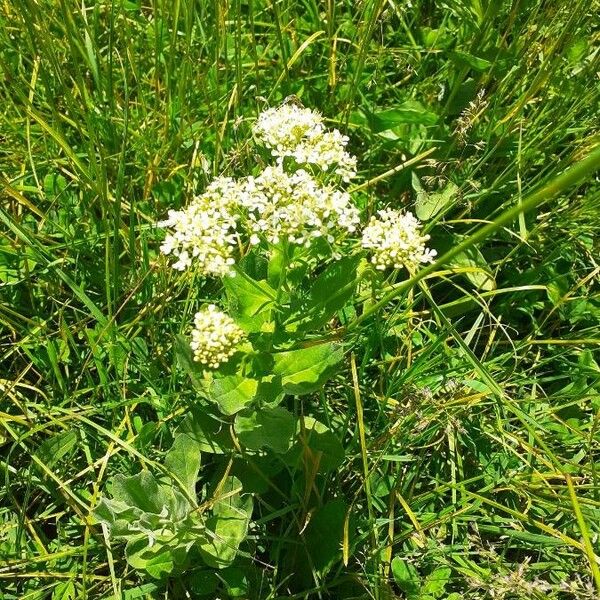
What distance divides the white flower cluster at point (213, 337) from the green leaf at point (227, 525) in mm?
477

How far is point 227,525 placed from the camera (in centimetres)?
228

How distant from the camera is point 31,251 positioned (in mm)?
2701

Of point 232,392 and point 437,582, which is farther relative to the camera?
point 437,582

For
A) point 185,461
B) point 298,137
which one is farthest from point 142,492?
point 298,137

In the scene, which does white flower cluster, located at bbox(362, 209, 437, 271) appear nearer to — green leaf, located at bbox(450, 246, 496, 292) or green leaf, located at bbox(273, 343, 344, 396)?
green leaf, located at bbox(273, 343, 344, 396)

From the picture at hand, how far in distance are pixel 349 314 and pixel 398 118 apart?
0.91 m

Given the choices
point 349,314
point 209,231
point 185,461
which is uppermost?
point 209,231

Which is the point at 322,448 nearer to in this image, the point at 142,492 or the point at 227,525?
the point at 227,525

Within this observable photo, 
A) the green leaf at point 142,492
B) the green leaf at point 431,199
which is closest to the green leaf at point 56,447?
the green leaf at point 142,492

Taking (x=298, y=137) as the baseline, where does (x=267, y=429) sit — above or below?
below

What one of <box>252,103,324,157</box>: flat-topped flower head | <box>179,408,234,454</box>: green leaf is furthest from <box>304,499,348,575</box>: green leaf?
<box>252,103,324,157</box>: flat-topped flower head

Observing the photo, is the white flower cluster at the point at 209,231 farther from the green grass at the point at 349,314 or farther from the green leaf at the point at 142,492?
the green leaf at the point at 142,492

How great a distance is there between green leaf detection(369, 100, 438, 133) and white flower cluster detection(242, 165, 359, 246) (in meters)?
1.15

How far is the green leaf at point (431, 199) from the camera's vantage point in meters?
2.83
